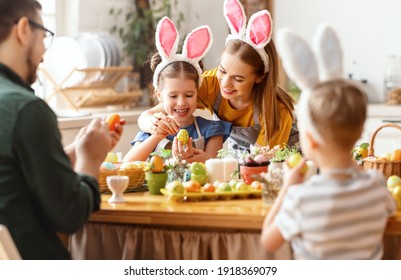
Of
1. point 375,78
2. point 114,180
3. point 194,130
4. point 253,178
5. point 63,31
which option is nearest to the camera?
point 114,180

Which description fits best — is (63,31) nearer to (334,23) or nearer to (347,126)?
(334,23)

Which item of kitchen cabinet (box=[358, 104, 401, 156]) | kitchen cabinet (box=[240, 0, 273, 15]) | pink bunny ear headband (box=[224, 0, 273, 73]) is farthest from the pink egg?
kitchen cabinet (box=[240, 0, 273, 15])

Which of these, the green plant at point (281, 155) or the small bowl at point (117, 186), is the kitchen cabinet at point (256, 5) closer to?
the green plant at point (281, 155)

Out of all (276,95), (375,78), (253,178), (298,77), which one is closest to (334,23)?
(375,78)

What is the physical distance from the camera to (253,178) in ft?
9.48

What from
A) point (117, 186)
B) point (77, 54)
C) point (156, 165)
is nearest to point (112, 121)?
point (117, 186)

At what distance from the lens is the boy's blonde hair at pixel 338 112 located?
210 centimetres

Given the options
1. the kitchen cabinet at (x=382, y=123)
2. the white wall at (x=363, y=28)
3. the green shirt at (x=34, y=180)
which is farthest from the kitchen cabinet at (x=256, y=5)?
the green shirt at (x=34, y=180)

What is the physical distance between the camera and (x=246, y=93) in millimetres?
3670

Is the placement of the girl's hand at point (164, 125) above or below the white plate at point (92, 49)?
below

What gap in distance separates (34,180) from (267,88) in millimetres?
1656

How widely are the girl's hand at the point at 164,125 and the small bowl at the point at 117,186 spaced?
67 cm

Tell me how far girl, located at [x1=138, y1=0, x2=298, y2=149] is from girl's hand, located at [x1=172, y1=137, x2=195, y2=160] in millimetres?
87
